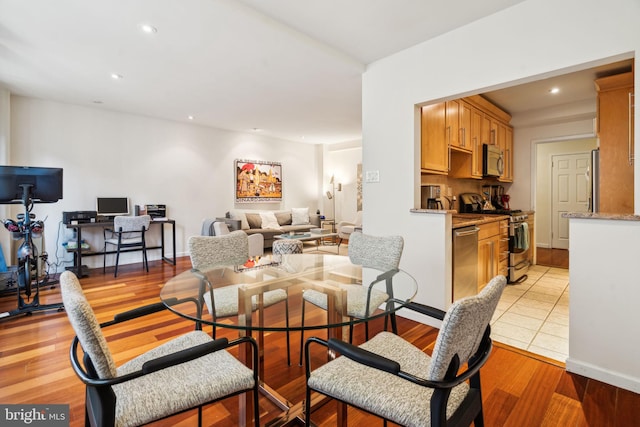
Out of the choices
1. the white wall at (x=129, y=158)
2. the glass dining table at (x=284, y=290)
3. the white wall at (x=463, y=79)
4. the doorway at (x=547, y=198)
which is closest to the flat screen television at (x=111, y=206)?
→ the white wall at (x=129, y=158)

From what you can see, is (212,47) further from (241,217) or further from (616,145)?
(616,145)

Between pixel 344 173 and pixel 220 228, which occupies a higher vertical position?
pixel 344 173

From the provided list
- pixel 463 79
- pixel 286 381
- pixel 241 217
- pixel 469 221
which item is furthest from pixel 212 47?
pixel 241 217

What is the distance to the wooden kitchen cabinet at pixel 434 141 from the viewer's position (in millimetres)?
3125

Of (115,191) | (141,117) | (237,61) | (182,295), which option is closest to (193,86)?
(237,61)

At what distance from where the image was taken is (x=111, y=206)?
482 cm

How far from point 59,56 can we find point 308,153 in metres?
5.42

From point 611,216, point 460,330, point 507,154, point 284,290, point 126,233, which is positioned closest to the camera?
point 460,330

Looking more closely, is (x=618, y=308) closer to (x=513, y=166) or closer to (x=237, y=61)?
(x=237, y=61)

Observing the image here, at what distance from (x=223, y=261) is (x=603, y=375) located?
258 cm

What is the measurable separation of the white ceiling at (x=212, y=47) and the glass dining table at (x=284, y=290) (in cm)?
190

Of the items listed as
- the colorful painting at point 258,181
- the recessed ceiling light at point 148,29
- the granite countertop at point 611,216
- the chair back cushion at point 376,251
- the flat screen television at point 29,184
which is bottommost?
the chair back cushion at point 376,251

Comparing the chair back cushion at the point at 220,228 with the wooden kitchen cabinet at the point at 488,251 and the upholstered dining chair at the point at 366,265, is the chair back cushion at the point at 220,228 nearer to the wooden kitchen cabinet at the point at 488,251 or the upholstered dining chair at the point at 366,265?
the upholstered dining chair at the point at 366,265

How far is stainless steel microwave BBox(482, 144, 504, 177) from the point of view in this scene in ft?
13.7
